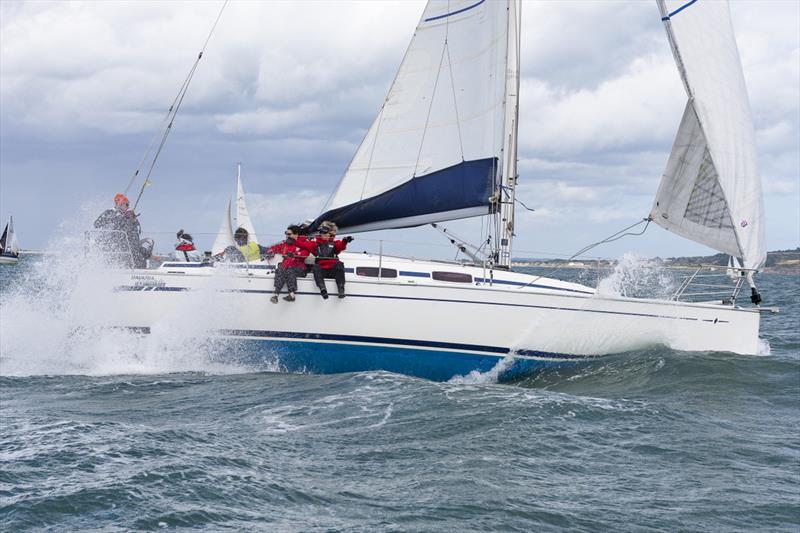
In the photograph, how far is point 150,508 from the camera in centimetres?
595

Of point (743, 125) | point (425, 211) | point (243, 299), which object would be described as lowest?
point (243, 299)

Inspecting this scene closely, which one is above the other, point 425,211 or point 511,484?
point 425,211

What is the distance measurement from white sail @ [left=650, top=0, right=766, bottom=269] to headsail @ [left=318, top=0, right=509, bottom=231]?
238 cm

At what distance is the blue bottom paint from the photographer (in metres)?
11.1

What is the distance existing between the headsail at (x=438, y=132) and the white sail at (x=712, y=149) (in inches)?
93.6

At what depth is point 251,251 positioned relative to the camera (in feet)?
40.4

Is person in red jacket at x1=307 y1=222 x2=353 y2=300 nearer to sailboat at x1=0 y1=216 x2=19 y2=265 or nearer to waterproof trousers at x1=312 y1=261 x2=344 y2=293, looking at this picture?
waterproof trousers at x1=312 y1=261 x2=344 y2=293

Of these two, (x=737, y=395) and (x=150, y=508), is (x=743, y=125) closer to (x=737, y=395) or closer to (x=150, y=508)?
(x=737, y=395)

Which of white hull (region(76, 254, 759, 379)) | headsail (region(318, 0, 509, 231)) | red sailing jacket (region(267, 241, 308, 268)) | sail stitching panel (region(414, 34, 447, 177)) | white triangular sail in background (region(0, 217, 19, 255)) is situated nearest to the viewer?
white hull (region(76, 254, 759, 379))

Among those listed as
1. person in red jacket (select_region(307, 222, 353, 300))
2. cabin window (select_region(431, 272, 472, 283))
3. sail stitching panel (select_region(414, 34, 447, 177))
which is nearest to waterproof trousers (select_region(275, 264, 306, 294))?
person in red jacket (select_region(307, 222, 353, 300))

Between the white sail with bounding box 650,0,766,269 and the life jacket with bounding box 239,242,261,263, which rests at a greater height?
the white sail with bounding box 650,0,766,269

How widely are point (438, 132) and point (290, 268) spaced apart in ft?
10.0

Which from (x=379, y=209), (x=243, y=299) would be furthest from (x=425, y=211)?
(x=243, y=299)

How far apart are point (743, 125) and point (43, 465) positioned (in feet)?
31.0
